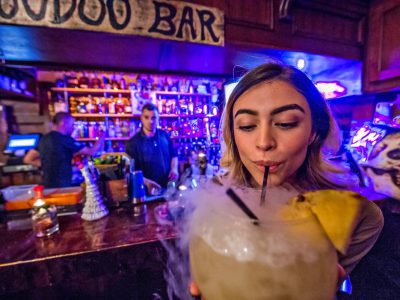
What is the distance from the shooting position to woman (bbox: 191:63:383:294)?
562 millimetres

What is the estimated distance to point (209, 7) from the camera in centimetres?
144

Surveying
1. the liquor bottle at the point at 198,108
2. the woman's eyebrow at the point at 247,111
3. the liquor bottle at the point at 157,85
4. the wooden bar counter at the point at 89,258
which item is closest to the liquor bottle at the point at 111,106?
the liquor bottle at the point at 157,85

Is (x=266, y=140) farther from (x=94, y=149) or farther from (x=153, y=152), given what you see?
(x=94, y=149)

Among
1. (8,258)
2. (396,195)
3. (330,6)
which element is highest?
(330,6)

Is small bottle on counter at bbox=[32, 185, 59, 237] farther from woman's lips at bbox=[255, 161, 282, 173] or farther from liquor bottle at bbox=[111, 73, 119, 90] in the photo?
liquor bottle at bbox=[111, 73, 119, 90]

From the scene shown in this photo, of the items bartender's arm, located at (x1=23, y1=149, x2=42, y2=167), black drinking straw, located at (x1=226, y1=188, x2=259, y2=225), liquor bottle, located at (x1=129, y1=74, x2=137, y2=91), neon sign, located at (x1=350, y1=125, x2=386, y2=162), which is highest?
liquor bottle, located at (x1=129, y1=74, x2=137, y2=91)

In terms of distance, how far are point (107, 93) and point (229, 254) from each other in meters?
3.81

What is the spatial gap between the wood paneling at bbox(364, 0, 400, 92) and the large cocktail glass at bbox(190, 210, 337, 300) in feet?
5.97

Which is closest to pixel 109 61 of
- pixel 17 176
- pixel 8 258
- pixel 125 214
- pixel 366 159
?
pixel 125 214

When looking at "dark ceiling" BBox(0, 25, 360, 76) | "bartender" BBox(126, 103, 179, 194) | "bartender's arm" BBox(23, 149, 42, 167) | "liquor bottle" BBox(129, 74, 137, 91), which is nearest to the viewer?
"dark ceiling" BBox(0, 25, 360, 76)

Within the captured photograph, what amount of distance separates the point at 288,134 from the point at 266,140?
0.22 feet

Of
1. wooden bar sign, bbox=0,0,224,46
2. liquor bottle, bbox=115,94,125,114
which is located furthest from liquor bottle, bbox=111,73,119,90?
wooden bar sign, bbox=0,0,224,46

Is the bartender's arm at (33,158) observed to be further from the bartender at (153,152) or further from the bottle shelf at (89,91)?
the bartender at (153,152)

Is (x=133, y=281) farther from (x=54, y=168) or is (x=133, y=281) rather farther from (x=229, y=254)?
(x=54, y=168)
